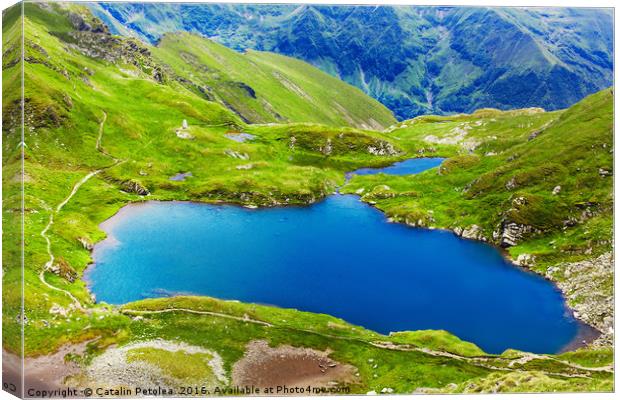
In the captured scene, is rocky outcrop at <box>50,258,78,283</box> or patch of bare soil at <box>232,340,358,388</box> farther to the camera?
rocky outcrop at <box>50,258,78,283</box>

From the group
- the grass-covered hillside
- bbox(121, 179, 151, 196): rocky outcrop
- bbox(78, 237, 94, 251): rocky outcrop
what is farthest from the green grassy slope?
bbox(78, 237, 94, 251): rocky outcrop

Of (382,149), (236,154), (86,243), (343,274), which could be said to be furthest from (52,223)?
(382,149)

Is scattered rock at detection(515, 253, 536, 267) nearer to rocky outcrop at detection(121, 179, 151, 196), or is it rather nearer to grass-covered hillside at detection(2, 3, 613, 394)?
grass-covered hillside at detection(2, 3, 613, 394)

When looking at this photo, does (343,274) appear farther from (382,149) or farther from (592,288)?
(382,149)

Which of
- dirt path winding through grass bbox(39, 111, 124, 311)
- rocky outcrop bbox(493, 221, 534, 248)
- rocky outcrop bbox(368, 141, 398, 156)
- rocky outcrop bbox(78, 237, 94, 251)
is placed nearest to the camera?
dirt path winding through grass bbox(39, 111, 124, 311)

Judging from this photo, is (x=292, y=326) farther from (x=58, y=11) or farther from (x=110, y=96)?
(x=58, y=11)

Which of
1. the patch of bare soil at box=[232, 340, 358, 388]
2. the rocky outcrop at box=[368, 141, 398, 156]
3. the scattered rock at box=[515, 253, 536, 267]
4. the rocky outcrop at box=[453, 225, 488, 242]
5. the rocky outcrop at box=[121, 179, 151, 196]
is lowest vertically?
the patch of bare soil at box=[232, 340, 358, 388]
